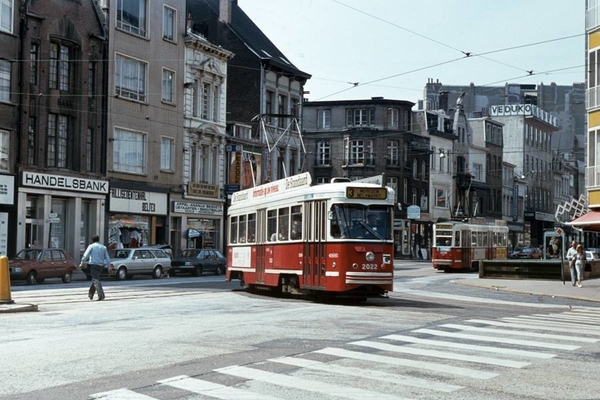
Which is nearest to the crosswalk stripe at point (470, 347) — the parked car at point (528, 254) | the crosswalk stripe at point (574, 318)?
the crosswalk stripe at point (574, 318)

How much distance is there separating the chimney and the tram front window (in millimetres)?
42701

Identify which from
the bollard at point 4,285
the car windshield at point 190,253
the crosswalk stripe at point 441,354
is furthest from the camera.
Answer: the car windshield at point 190,253

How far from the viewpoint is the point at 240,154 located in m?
57.4

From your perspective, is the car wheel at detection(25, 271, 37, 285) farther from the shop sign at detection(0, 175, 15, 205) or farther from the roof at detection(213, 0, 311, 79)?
the roof at detection(213, 0, 311, 79)

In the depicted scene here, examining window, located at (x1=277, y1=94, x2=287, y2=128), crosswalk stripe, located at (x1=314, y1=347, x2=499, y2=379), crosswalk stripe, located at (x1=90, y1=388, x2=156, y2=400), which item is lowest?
crosswalk stripe, located at (x1=90, y1=388, x2=156, y2=400)

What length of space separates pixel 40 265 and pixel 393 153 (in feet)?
167

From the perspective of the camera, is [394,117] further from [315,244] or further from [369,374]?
[369,374]

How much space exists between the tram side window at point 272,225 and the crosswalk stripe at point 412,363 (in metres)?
11.8

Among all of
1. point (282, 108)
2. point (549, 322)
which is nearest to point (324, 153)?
point (282, 108)

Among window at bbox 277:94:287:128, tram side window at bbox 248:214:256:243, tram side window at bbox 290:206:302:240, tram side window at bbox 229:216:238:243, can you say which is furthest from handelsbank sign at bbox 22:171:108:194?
tram side window at bbox 290:206:302:240

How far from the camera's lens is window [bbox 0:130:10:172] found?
1578 inches

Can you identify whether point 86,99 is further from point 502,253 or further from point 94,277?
point 502,253

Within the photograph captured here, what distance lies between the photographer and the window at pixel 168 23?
5122 centimetres

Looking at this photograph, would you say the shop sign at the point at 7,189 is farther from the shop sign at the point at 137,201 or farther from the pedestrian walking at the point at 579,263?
the pedestrian walking at the point at 579,263
